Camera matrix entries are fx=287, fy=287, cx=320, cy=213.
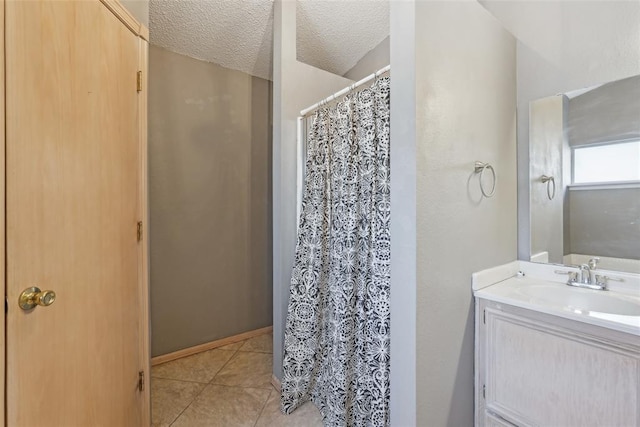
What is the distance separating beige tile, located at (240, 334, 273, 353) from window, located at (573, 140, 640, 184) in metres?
2.61

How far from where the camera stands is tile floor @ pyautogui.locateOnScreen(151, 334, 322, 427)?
5.75 ft

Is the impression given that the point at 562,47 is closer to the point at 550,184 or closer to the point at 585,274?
the point at 550,184

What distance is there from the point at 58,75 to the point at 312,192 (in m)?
1.30

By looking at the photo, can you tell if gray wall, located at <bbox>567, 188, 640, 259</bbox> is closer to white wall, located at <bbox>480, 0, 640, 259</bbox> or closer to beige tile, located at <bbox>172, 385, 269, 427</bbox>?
white wall, located at <bbox>480, 0, 640, 259</bbox>

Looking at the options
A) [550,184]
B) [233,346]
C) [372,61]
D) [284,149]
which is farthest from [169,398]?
[372,61]

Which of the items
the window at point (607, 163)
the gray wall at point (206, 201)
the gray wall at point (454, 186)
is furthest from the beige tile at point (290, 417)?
the window at point (607, 163)

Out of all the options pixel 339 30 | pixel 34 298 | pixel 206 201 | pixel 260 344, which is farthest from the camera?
pixel 260 344

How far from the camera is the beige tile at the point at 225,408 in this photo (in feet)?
5.69

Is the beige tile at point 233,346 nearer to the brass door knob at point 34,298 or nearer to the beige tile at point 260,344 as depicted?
the beige tile at point 260,344

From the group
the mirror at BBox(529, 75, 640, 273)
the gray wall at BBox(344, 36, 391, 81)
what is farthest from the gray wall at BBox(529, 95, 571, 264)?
the gray wall at BBox(344, 36, 391, 81)

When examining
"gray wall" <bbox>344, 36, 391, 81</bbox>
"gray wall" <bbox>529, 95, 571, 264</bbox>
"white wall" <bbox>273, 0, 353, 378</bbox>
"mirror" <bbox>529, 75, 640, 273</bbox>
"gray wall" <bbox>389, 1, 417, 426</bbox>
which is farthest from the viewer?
"gray wall" <bbox>344, 36, 391, 81</bbox>

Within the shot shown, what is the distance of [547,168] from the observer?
65.5 inches

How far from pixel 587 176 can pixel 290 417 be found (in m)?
2.19

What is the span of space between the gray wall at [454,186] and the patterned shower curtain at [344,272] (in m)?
0.24
